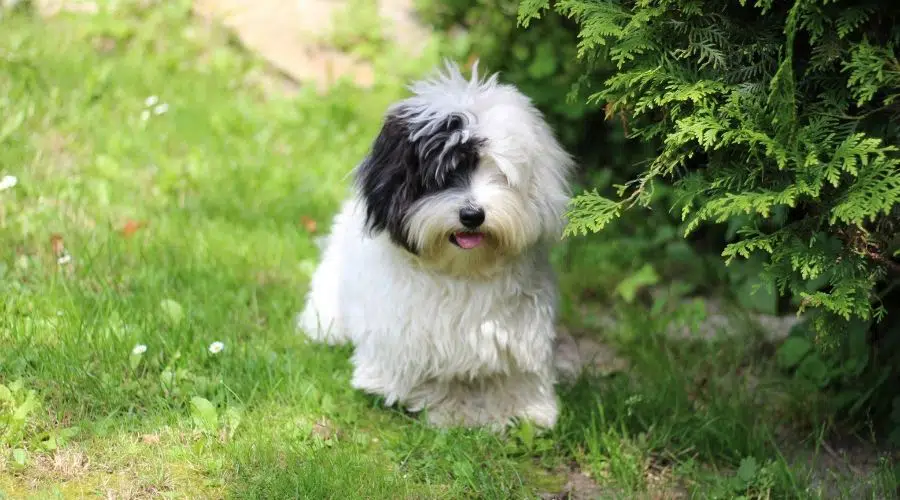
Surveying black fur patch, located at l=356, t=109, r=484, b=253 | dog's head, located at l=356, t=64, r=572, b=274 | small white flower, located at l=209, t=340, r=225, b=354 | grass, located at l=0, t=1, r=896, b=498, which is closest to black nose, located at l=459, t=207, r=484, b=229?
dog's head, located at l=356, t=64, r=572, b=274

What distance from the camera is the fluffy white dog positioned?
317 cm

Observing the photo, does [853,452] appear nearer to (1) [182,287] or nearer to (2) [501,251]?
(2) [501,251]

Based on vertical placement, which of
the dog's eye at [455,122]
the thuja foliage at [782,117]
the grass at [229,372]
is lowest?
the grass at [229,372]

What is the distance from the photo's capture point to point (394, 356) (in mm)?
3479

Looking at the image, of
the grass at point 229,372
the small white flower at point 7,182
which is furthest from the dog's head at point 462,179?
the small white flower at point 7,182

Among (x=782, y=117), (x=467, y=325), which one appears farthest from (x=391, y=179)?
(x=782, y=117)

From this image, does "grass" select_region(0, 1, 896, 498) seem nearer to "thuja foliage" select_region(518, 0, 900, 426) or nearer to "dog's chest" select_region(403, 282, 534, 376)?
"dog's chest" select_region(403, 282, 534, 376)

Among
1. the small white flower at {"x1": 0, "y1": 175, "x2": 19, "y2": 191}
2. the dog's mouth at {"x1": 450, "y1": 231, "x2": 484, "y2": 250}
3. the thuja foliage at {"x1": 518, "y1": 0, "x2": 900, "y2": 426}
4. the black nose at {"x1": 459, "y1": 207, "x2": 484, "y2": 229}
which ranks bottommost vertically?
the small white flower at {"x1": 0, "y1": 175, "x2": 19, "y2": 191}

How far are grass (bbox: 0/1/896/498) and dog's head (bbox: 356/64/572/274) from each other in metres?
0.67

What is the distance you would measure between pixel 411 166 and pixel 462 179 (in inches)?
6.5

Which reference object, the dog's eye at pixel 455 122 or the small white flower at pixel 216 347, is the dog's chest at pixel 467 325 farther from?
the small white flower at pixel 216 347

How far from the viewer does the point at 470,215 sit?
3113 millimetres

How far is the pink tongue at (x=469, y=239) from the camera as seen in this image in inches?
125

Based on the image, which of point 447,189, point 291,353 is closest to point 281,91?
point 291,353
